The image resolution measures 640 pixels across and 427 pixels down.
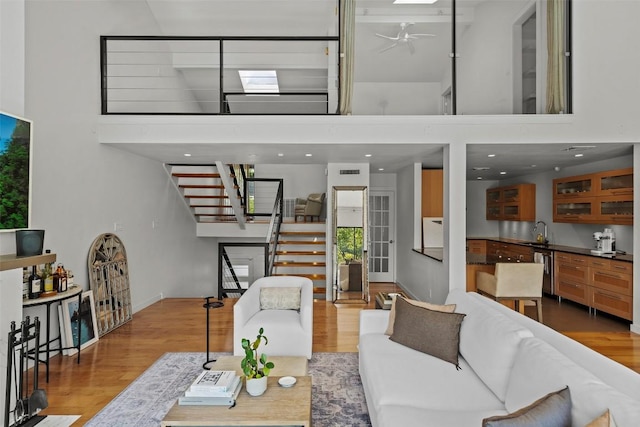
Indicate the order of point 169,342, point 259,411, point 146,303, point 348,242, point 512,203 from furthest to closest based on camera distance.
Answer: point 512,203
point 348,242
point 146,303
point 169,342
point 259,411

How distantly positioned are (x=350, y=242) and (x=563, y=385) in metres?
5.20

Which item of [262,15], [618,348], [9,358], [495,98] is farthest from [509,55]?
[9,358]

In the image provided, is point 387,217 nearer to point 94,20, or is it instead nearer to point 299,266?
point 299,266

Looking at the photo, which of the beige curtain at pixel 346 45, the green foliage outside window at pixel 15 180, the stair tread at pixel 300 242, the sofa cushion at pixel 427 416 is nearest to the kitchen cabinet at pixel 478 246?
the stair tread at pixel 300 242

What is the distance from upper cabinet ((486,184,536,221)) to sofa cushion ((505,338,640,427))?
659cm

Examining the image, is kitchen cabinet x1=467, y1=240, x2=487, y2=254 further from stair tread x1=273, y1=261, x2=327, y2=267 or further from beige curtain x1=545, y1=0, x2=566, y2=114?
beige curtain x1=545, y1=0, x2=566, y2=114

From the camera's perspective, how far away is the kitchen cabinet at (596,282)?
16.7 feet

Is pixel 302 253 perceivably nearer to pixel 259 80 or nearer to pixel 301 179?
pixel 301 179

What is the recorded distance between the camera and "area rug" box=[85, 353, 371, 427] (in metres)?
2.73

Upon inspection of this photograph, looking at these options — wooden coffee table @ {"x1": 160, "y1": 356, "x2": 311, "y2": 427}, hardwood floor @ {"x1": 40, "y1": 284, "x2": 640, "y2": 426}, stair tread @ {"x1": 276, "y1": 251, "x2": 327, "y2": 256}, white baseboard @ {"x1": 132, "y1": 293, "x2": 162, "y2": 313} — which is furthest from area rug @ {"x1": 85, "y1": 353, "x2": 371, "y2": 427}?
stair tread @ {"x1": 276, "y1": 251, "x2": 327, "y2": 256}

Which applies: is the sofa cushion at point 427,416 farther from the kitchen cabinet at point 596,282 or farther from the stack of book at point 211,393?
the kitchen cabinet at point 596,282

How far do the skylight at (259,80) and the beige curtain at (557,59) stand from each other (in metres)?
5.30

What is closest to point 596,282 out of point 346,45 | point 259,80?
point 346,45

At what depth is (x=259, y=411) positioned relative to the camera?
2.13m
